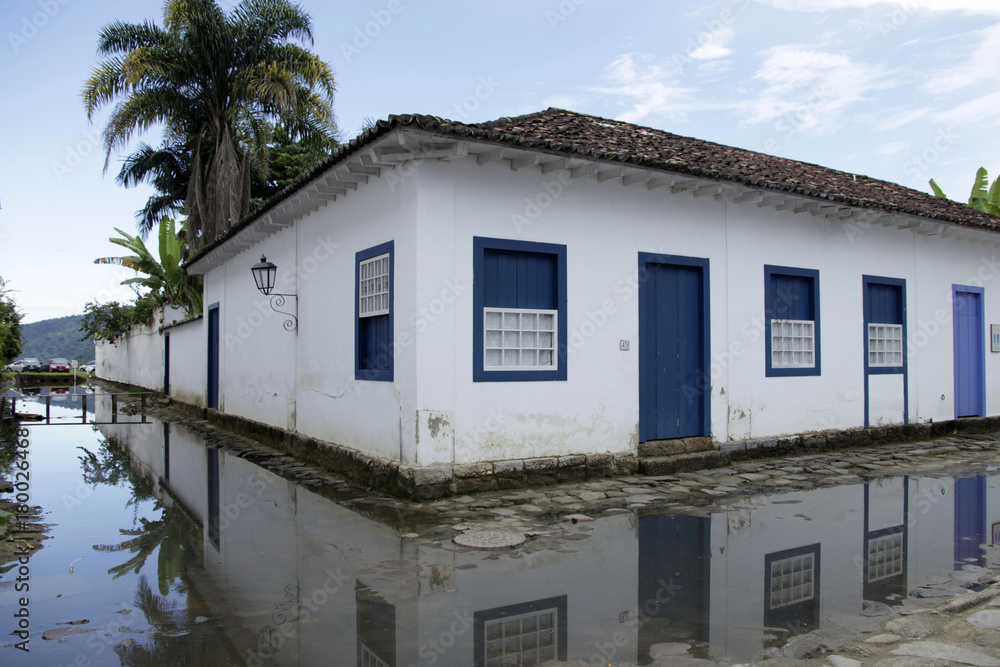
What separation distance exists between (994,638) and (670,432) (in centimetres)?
517

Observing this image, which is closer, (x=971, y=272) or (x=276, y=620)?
(x=276, y=620)

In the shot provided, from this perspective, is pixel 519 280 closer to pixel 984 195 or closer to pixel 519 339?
pixel 519 339

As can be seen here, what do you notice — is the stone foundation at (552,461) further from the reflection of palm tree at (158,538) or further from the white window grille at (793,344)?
the reflection of palm tree at (158,538)

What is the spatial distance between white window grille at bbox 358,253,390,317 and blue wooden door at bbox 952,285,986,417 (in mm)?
10249


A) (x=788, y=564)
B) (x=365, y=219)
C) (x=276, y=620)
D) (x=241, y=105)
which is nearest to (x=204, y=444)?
(x=365, y=219)

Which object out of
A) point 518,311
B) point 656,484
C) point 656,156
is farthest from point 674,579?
point 656,156

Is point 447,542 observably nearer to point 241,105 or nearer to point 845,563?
point 845,563

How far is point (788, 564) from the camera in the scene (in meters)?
4.98

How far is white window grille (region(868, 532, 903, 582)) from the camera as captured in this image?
4.81 meters

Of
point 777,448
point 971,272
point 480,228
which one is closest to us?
point 480,228

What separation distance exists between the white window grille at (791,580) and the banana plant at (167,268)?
2014 cm

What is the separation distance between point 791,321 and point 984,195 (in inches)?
447

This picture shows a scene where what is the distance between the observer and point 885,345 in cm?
1127

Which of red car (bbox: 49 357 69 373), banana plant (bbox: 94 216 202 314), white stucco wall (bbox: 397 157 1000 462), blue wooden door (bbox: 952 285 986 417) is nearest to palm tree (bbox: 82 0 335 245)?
banana plant (bbox: 94 216 202 314)
